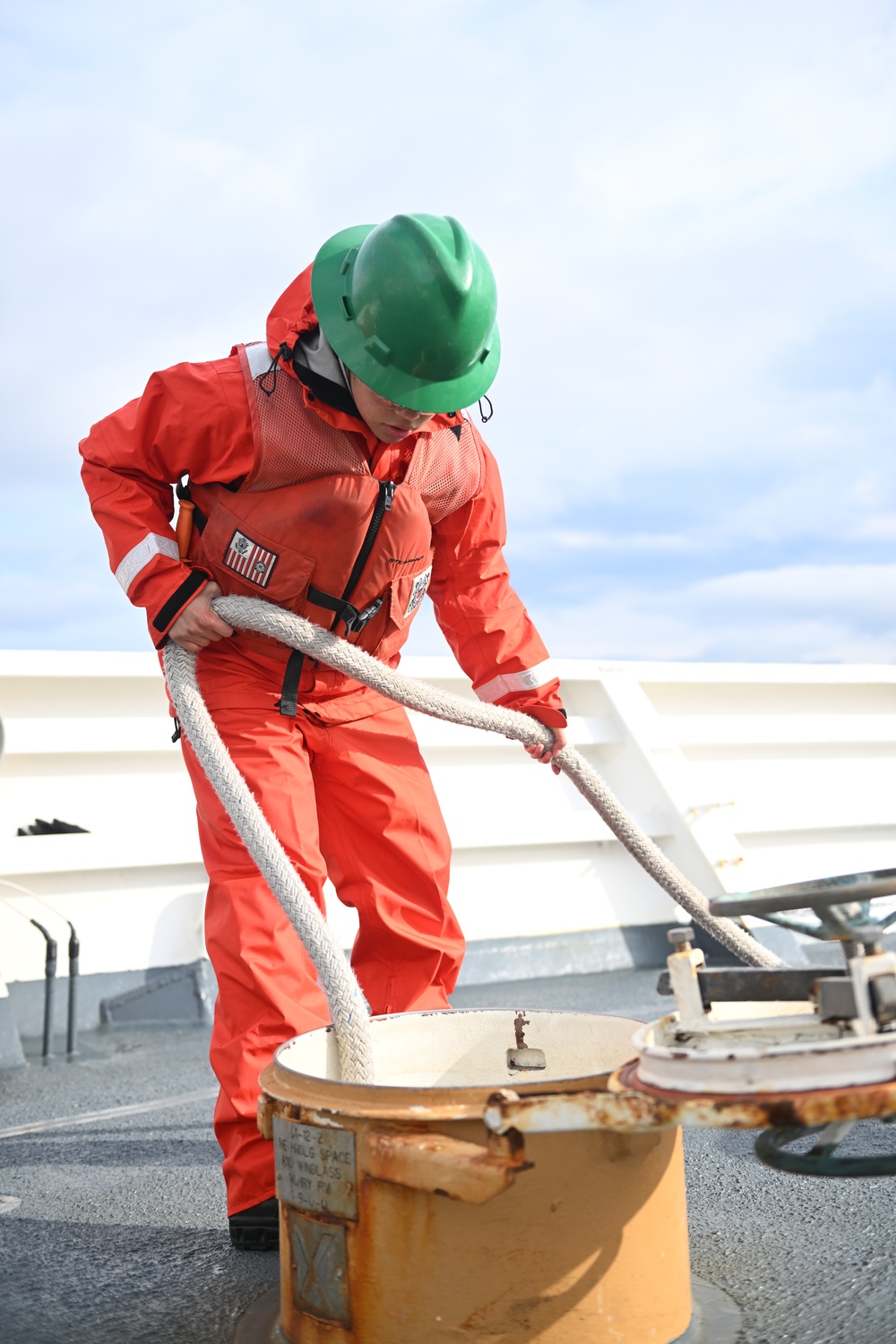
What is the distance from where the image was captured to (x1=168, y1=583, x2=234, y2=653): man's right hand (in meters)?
2.04

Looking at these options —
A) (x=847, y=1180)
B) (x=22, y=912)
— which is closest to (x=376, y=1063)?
(x=847, y=1180)

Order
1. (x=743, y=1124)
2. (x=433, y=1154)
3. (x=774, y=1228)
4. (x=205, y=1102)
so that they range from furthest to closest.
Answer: (x=205, y=1102) < (x=774, y=1228) < (x=433, y=1154) < (x=743, y=1124)

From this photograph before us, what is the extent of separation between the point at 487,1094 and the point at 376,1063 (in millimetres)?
571

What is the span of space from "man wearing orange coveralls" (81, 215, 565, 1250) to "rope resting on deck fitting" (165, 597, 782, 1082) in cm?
9

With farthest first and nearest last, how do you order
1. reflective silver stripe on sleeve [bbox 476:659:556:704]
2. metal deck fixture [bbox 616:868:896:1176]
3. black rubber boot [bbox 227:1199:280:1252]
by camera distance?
reflective silver stripe on sleeve [bbox 476:659:556:704] < black rubber boot [bbox 227:1199:280:1252] < metal deck fixture [bbox 616:868:896:1176]

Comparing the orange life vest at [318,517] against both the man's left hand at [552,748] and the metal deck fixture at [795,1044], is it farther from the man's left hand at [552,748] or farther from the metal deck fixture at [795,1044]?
the metal deck fixture at [795,1044]

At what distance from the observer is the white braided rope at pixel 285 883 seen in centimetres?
167

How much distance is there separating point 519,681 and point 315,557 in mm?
545

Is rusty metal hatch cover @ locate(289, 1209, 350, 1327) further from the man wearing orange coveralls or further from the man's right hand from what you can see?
the man's right hand

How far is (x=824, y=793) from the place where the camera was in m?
5.16

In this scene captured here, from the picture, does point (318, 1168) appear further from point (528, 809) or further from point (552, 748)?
point (528, 809)

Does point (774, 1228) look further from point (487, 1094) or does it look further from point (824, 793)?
point (824, 793)

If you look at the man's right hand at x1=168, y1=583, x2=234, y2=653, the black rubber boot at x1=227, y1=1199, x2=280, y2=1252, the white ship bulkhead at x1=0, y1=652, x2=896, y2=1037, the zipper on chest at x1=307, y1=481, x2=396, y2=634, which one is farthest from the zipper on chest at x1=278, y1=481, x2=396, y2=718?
the white ship bulkhead at x1=0, y1=652, x2=896, y2=1037

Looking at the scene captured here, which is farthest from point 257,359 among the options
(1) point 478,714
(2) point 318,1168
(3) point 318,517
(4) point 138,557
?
(2) point 318,1168
